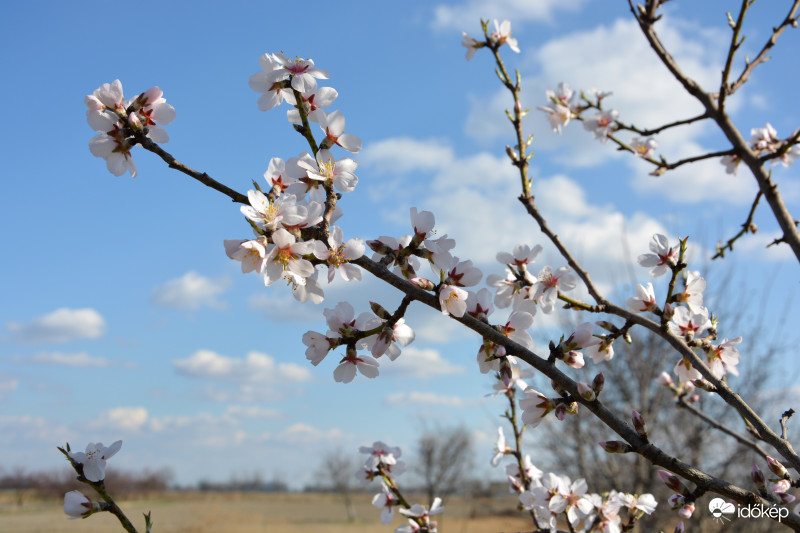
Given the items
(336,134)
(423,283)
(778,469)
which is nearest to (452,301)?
(423,283)

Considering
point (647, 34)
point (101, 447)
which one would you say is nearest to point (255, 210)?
point (101, 447)

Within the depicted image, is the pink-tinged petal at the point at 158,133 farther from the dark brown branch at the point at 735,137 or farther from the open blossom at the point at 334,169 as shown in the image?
the dark brown branch at the point at 735,137

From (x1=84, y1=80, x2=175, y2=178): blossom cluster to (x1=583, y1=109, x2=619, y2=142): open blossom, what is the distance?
2.10 m

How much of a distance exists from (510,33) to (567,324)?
28.6 feet

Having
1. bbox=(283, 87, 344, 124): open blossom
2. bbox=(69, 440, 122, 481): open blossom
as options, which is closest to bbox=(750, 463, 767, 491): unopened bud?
bbox=(283, 87, 344, 124): open blossom

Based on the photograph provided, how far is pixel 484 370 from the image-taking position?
1.29 metres

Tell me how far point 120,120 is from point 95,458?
84 cm

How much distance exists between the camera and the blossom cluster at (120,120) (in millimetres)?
1229

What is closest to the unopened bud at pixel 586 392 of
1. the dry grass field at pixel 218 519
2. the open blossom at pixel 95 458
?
the open blossom at pixel 95 458

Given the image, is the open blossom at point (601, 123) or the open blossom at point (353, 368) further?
the open blossom at point (601, 123)

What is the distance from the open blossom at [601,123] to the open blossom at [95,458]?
2372 millimetres

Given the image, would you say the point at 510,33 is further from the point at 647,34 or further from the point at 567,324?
the point at 567,324

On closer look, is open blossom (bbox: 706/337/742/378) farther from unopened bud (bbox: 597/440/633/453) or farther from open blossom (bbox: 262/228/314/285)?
open blossom (bbox: 262/228/314/285)

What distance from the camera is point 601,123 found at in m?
2.85
